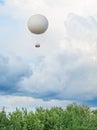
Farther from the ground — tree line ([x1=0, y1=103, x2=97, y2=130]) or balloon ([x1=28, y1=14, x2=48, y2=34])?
balloon ([x1=28, y1=14, x2=48, y2=34])

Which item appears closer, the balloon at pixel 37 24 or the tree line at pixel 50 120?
the balloon at pixel 37 24

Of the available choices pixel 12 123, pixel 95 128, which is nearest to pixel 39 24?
pixel 12 123

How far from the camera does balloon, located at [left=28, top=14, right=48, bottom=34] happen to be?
37.9 m

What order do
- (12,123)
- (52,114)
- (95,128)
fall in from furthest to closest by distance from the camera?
(95,128) → (52,114) → (12,123)

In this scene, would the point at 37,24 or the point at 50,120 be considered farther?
the point at 50,120

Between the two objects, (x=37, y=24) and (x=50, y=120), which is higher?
(x=37, y=24)

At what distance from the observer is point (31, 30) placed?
38.4 m

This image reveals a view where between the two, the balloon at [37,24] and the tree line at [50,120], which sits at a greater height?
the balloon at [37,24]

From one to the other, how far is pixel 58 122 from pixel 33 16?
11777mm

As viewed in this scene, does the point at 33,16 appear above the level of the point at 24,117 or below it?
above

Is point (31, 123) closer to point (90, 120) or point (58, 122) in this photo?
point (58, 122)

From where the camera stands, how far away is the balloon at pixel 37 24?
3788 centimetres

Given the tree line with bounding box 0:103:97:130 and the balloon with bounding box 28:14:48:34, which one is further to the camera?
the tree line with bounding box 0:103:97:130

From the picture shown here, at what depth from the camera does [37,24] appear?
37.8 meters
